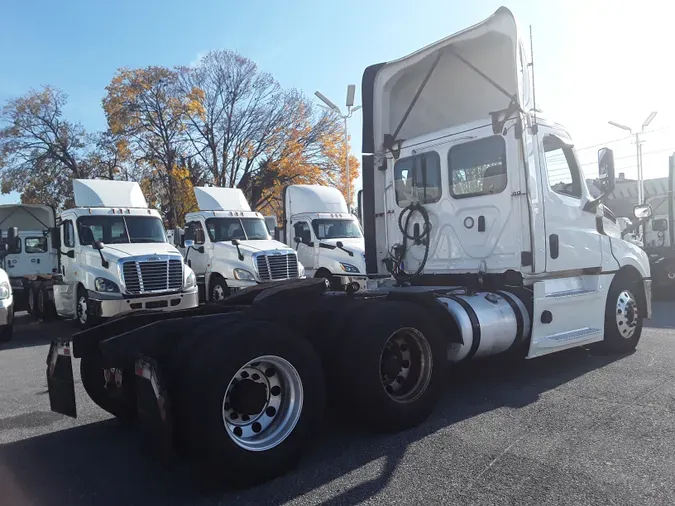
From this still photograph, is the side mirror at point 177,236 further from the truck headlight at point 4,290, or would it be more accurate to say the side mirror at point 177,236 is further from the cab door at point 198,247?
the truck headlight at point 4,290

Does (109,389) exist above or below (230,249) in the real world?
below

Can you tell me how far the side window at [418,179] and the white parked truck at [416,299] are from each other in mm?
21

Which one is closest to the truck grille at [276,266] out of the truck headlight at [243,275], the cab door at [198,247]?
the truck headlight at [243,275]

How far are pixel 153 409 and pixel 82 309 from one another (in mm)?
8930

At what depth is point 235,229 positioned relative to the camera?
589 inches

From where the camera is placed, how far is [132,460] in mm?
4254

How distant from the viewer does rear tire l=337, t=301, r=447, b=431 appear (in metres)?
4.36

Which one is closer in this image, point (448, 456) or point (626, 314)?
point (448, 456)

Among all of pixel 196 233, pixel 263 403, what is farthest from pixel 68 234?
pixel 263 403

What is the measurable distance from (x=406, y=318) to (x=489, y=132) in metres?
2.76

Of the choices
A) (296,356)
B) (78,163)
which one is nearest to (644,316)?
(296,356)

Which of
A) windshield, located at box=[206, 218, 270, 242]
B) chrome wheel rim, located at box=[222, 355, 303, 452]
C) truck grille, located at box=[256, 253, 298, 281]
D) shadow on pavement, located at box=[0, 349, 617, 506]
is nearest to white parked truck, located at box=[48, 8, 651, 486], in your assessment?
chrome wheel rim, located at box=[222, 355, 303, 452]

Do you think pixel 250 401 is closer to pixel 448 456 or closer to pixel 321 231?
pixel 448 456

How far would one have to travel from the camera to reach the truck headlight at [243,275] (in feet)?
44.4
